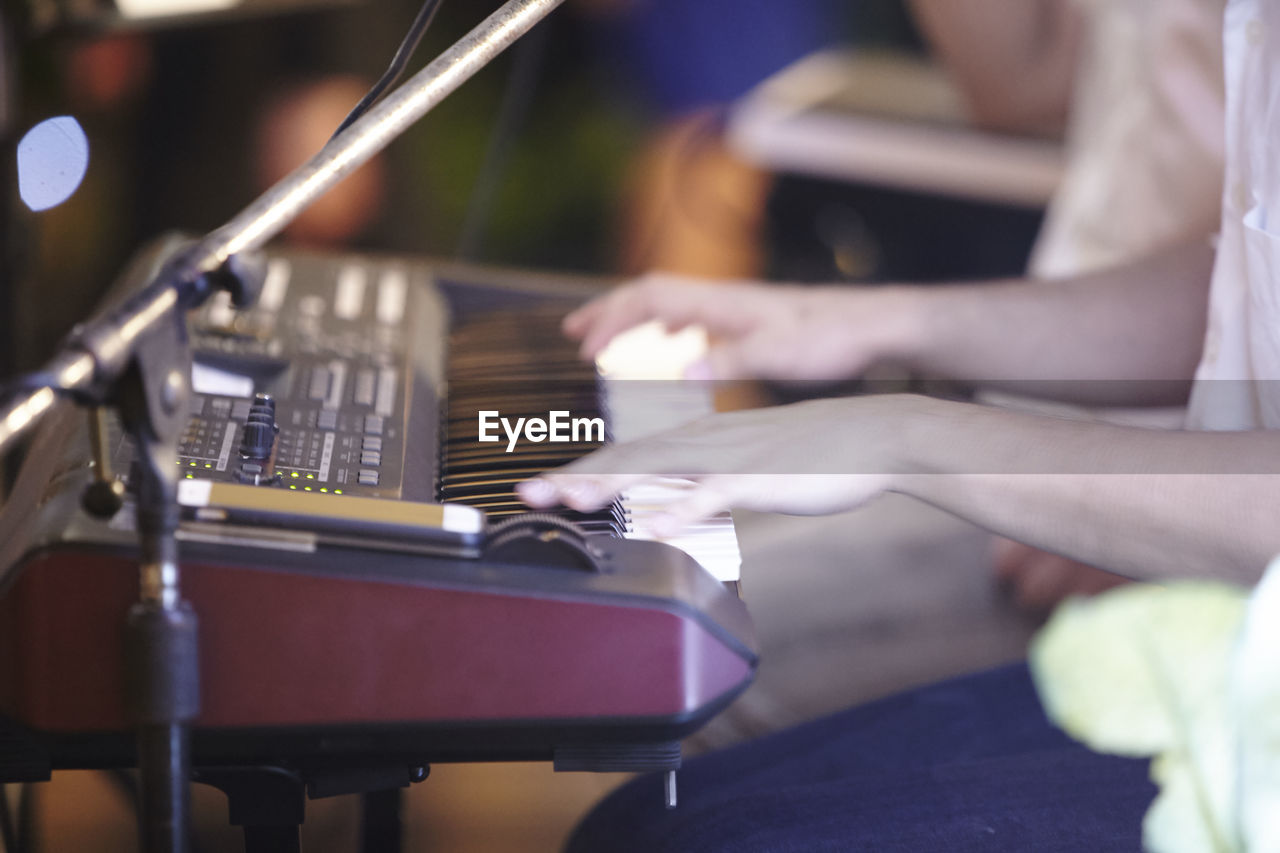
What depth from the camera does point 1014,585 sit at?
1.53 m

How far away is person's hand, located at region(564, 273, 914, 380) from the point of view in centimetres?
106

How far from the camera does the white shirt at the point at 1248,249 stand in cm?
86

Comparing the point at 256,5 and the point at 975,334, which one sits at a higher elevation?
the point at 256,5

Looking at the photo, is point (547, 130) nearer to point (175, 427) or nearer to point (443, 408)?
point (443, 408)

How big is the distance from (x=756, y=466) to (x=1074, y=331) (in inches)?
21.6

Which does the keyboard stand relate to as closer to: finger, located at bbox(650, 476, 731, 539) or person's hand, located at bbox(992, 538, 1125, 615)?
finger, located at bbox(650, 476, 731, 539)

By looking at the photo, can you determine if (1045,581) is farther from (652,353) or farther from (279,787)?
(279,787)

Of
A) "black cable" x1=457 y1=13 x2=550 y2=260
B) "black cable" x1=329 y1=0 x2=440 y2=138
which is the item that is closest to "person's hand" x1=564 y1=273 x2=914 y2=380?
"black cable" x1=329 y1=0 x2=440 y2=138

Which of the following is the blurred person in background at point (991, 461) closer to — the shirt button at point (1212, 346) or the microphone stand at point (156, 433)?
the shirt button at point (1212, 346)

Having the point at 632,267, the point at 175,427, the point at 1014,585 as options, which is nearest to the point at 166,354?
the point at 175,427

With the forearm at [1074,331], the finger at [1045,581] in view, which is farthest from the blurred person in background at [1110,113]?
the forearm at [1074,331]

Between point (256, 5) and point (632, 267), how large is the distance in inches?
78.9

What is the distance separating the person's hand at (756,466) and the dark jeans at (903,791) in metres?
0.21

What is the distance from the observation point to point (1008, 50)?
5.72 ft
